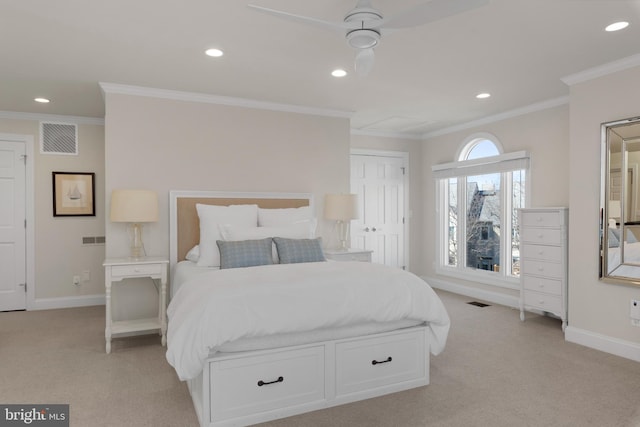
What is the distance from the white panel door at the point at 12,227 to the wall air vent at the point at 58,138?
0.26 m

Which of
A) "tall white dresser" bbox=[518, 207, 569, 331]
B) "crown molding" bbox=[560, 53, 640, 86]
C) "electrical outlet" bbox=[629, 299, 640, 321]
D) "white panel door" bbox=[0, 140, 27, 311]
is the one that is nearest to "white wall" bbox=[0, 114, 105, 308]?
"white panel door" bbox=[0, 140, 27, 311]

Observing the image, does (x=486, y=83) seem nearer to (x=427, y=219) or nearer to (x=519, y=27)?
(x=519, y=27)

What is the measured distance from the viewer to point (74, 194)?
5449 millimetres

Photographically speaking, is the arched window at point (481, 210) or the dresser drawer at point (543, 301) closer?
the dresser drawer at point (543, 301)

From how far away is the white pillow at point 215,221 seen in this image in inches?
150

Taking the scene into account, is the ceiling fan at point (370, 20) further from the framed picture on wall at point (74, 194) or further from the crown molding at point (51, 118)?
the framed picture on wall at point (74, 194)

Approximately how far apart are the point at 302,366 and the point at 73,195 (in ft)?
14.6

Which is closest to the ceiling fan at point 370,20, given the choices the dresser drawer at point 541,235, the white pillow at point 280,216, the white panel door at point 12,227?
the white pillow at point 280,216

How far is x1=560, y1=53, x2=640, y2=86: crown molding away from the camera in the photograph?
341 cm

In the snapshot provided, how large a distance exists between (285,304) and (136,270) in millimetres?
1909

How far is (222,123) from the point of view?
4574 millimetres

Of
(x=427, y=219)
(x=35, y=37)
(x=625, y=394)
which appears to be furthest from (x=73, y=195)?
(x=625, y=394)

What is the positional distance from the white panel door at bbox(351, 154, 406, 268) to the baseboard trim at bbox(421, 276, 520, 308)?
0.65 m

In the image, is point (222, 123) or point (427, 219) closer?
point (222, 123)
